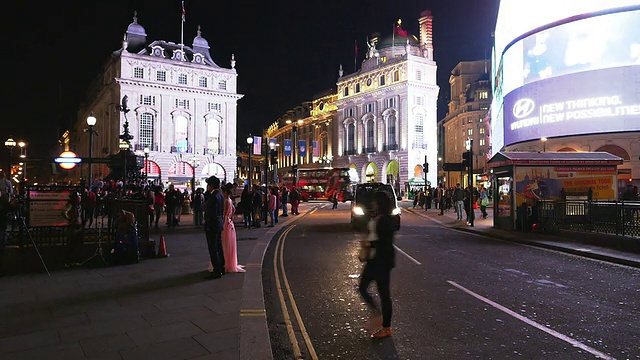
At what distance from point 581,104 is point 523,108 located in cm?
460

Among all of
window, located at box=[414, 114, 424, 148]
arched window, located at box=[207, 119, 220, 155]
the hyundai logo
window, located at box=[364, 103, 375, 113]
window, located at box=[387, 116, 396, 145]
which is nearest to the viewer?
the hyundai logo

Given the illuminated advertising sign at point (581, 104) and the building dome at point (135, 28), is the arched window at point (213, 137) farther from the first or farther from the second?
the illuminated advertising sign at point (581, 104)

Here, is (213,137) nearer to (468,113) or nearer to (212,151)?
(212,151)

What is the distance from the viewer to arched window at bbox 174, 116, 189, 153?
220 feet

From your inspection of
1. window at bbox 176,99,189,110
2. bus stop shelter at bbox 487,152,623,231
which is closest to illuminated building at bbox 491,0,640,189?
bus stop shelter at bbox 487,152,623,231

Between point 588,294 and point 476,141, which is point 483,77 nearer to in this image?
point 476,141

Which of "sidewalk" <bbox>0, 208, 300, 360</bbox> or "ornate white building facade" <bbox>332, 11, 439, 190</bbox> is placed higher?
"ornate white building facade" <bbox>332, 11, 439, 190</bbox>

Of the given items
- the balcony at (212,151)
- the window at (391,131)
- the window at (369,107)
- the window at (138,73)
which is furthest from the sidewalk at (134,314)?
the window at (369,107)

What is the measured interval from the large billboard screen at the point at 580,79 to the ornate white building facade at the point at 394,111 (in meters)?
32.1

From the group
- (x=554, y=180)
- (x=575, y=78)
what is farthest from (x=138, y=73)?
(x=554, y=180)

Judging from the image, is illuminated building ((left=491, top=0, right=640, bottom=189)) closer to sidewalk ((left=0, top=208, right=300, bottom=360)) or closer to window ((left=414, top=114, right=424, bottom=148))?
sidewalk ((left=0, top=208, right=300, bottom=360))

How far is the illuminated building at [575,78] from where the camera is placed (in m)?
28.6

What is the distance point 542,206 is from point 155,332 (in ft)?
49.1

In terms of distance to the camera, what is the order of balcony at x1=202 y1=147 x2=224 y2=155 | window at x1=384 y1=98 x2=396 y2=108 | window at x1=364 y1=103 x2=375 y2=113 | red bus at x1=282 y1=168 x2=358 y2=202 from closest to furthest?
red bus at x1=282 y1=168 x2=358 y2=202 < window at x1=384 y1=98 x2=396 y2=108 < balcony at x1=202 y1=147 x2=224 y2=155 < window at x1=364 y1=103 x2=375 y2=113
